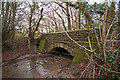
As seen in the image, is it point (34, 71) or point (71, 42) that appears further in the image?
point (71, 42)

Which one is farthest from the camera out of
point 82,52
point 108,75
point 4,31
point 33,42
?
point 33,42

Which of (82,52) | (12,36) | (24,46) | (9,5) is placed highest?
(9,5)

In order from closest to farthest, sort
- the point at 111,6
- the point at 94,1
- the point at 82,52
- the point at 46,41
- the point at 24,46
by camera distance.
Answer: the point at 111,6, the point at 94,1, the point at 82,52, the point at 46,41, the point at 24,46

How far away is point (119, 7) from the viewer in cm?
129

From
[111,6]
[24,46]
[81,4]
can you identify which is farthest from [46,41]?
[111,6]

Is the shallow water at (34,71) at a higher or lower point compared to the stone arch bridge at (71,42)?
lower

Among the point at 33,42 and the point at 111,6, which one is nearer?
the point at 111,6

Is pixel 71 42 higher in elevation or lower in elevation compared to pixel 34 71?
higher

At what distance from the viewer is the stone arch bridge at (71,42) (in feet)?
9.81

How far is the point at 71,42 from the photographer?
153 inches

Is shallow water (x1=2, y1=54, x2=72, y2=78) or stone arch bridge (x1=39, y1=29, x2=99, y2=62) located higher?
stone arch bridge (x1=39, y1=29, x2=99, y2=62)

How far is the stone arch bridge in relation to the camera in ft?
9.81

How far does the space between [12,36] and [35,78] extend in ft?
16.1

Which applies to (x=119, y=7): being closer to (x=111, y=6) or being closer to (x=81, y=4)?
(x=111, y=6)
